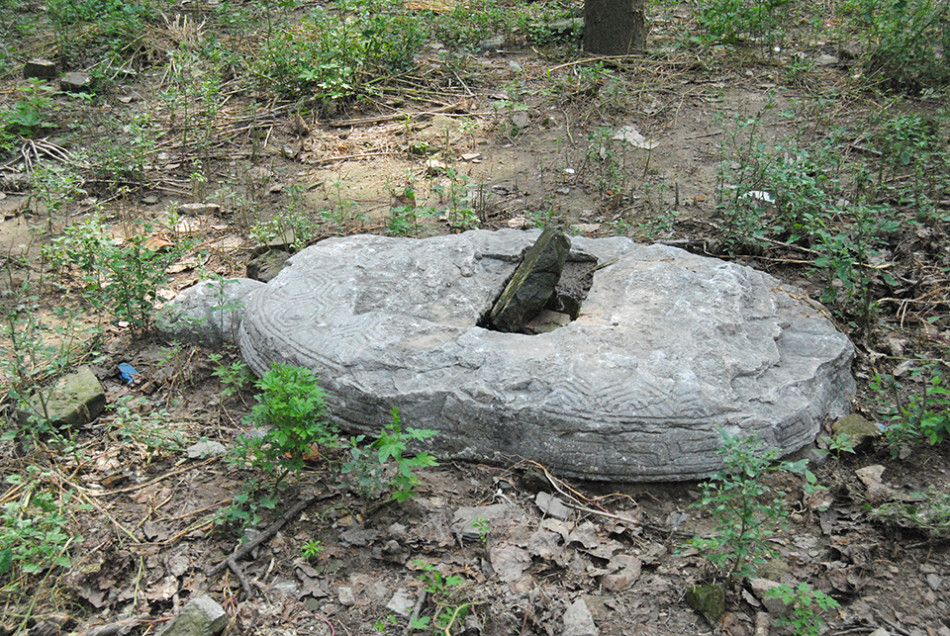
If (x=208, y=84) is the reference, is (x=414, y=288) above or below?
A: below

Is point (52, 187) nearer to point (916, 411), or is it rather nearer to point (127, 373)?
point (127, 373)

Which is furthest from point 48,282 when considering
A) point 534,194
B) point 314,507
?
point 534,194

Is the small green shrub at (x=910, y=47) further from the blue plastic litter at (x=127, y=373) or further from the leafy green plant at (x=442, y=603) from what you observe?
the blue plastic litter at (x=127, y=373)

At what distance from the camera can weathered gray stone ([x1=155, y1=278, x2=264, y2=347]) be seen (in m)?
3.66

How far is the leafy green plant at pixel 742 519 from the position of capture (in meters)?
2.45

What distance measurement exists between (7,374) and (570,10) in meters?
5.87

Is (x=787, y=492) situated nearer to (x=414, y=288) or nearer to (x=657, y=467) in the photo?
(x=657, y=467)

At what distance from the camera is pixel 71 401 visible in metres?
3.27

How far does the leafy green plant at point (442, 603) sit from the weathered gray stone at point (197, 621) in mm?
565

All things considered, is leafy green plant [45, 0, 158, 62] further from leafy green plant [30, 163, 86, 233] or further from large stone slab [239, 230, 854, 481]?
large stone slab [239, 230, 854, 481]

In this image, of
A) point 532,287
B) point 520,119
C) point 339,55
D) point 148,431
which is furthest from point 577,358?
point 339,55

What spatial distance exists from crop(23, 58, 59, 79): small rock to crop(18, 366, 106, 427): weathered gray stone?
4.25 metres

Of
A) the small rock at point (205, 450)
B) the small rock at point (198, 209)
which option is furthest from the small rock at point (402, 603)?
the small rock at point (198, 209)

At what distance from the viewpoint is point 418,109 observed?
6.14 meters
